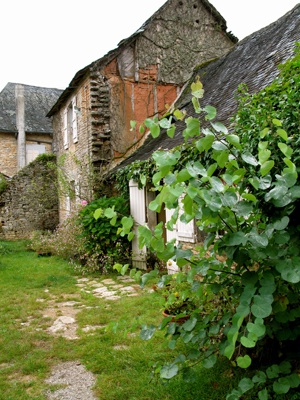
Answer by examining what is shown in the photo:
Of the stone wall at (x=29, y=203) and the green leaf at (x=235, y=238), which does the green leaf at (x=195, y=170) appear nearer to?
the green leaf at (x=235, y=238)

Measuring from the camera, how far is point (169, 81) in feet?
37.8

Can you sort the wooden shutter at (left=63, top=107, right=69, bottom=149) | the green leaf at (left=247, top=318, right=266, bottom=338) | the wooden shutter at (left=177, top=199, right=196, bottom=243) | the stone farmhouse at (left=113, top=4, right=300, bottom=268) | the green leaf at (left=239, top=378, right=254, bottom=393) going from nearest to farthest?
the green leaf at (left=247, top=318, right=266, bottom=338), the green leaf at (left=239, top=378, right=254, bottom=393), the wooden shutter at (left=177, top=199, right=196, bottom=243), the stone farmhouse at (left=113, top=4, right=300, bottom=268), the wooden shutter at (left=63, top=107, right=69, bottom=149)

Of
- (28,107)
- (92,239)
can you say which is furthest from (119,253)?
(28,107)

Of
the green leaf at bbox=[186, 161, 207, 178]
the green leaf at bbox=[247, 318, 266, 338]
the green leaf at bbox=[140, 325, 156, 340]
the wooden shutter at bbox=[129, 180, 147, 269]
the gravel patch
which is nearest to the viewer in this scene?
the green leaf at bbox=[247, 318, 266, 338]

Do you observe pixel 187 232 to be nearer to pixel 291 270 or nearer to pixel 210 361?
pixel 210 361

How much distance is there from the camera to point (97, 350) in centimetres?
379

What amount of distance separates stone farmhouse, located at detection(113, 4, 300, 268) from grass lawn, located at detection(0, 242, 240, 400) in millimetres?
1667

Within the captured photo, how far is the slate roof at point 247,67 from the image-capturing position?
6.48 meters

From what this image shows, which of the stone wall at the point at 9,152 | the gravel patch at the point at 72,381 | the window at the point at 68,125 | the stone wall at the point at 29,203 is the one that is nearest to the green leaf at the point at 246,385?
the gravel patch at the point at 72,381

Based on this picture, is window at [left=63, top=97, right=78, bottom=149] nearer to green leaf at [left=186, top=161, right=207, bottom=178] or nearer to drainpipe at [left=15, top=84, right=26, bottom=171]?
drainpipe at [left=15, top=84, right=26, bottom=171]

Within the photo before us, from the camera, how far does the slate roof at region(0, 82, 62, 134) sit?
2055 centimetres

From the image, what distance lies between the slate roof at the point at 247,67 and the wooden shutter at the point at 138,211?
837mm

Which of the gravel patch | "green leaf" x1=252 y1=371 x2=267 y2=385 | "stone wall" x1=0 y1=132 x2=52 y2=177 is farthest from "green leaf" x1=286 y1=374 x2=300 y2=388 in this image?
"stone wall" x1=0 y1=132 x2=52 y2=177

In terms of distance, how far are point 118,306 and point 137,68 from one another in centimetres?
809
